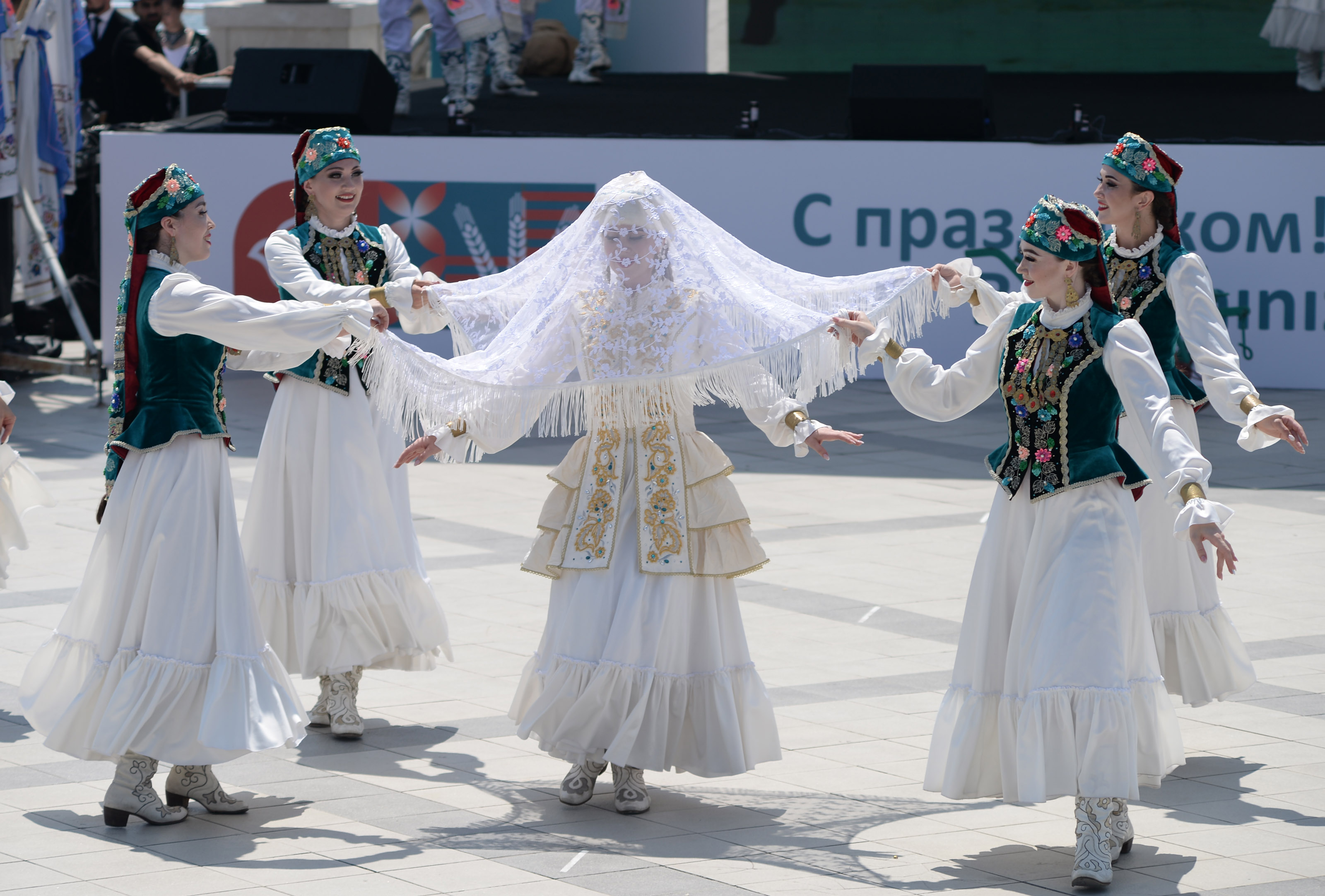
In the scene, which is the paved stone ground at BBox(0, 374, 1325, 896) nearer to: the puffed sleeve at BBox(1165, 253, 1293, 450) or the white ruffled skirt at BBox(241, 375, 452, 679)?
the white ruffled skirt at BBox(241, 375, 452, 679)

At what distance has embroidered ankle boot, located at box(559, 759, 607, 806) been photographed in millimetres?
5480

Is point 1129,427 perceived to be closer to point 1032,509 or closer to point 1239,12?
point 1032,509

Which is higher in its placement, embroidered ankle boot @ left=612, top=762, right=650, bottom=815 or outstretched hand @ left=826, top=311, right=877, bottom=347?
outstretched hand @ left=826, top=311, right=877, bottom=347

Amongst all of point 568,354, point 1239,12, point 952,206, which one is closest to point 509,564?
point 568,354

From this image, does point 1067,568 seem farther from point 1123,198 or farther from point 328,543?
point 328,543

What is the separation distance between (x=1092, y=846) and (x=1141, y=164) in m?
2.30

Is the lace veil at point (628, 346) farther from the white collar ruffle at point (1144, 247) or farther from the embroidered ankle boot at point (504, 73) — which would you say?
the embroidered ankle boot at point (504, 73)

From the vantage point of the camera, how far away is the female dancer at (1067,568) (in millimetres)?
4785

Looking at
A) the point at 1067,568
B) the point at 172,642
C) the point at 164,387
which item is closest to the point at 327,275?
the point at 164,387

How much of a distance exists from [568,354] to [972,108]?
8.92m

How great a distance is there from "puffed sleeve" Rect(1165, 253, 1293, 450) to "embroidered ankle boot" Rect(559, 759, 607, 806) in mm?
2177

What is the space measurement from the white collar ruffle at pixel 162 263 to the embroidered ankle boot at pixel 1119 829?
10.1ft

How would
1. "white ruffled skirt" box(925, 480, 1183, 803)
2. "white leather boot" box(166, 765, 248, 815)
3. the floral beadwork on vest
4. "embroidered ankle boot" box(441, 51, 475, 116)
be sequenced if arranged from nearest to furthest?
"white ruffled skirt" box(925, 480, 1183, 803) → the floral beadwork on vest → "white leather boot" box(166, 765, 248, 815) → "embroidered ankle boot" box(441, 51, 475, 116)

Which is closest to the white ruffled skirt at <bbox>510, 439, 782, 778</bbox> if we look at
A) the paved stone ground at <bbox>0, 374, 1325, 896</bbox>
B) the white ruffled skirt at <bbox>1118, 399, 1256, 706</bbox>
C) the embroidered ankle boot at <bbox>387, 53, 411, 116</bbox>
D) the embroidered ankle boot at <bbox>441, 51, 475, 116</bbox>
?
the paved stone ground at <bbox>0, 374, 1325, 896</bbox>
